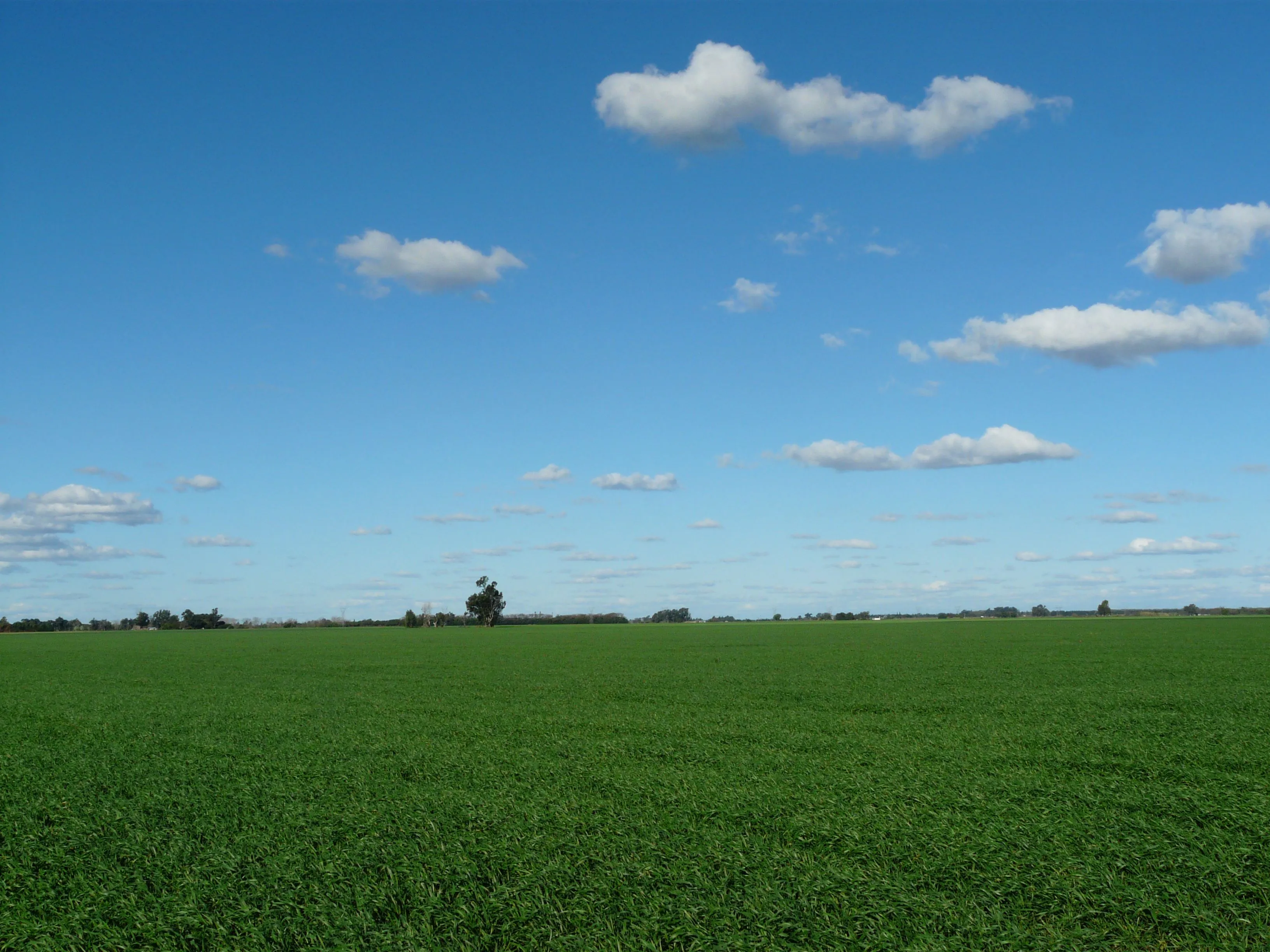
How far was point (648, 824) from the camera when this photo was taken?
550cm

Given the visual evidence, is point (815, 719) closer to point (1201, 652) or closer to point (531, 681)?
point (531, 681)

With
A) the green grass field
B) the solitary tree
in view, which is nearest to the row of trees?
the solitary tree

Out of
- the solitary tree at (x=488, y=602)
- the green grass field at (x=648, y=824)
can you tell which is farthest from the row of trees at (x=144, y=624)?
the green grass field at (x=648, y=824)

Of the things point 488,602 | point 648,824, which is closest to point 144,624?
point 488,602

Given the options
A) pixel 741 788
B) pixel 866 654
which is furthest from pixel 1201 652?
pixel 741 788

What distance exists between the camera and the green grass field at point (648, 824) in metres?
4.09

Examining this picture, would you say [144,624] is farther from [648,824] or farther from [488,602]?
[648,824]

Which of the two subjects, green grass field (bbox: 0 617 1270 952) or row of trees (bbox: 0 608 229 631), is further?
row of trees (bbox: 0 608 229 631)

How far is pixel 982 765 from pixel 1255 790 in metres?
1.95

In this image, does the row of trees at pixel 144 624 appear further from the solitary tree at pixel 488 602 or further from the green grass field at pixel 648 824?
the green grass field at pixel 648 824

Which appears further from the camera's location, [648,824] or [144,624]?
[144,624]

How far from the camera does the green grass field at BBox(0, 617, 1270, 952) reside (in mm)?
4086

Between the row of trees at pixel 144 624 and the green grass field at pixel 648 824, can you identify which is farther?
the row of trees at pixel 144 624

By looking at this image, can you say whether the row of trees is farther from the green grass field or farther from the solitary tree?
the green grass field
